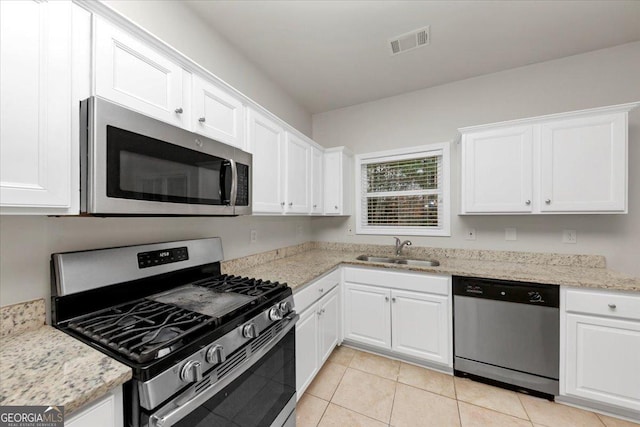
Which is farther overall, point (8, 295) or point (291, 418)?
point (291, 418)

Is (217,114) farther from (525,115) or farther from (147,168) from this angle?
(525,115)

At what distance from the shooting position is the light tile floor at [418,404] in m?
1.66

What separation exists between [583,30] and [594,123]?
73 centimetres

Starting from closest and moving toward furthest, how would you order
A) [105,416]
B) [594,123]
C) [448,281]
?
[105,416], [594,123], [448,281]

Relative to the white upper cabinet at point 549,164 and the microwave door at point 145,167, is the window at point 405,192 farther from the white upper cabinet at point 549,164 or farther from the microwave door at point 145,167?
the microwave door at point 145,167

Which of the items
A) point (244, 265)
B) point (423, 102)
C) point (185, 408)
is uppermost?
point (423, 102)

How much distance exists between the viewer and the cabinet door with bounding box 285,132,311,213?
2250 millimetres

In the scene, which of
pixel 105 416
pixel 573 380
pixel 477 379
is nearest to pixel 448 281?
pixel 477 379

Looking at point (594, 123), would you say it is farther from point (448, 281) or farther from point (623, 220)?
point (448, 281)

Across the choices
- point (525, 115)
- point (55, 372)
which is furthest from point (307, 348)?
point (525, 115)

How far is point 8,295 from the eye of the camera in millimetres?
974

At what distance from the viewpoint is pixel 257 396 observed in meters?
1.20

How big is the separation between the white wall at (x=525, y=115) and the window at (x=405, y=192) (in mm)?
101

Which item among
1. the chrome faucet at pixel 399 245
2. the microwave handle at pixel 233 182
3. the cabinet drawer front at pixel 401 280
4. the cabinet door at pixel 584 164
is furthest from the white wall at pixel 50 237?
the cabinet door at pixel 584 164
